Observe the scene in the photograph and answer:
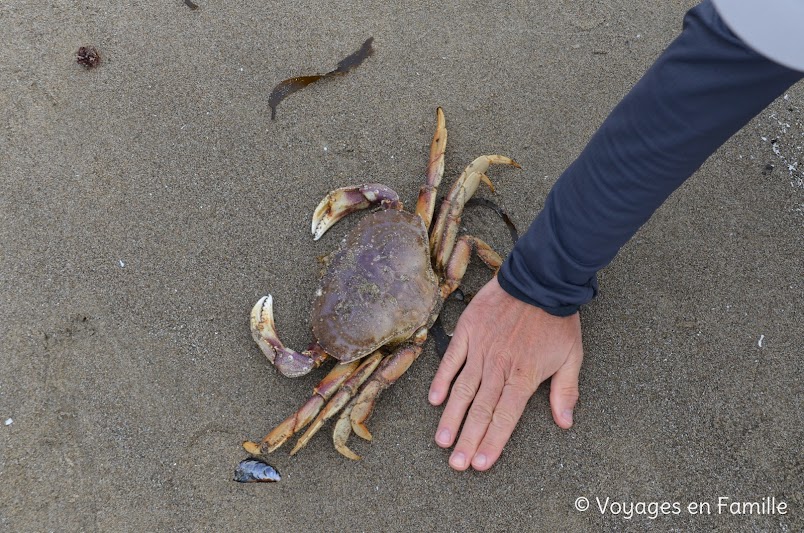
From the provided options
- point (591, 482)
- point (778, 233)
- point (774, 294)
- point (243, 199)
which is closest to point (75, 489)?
point (243, 199)

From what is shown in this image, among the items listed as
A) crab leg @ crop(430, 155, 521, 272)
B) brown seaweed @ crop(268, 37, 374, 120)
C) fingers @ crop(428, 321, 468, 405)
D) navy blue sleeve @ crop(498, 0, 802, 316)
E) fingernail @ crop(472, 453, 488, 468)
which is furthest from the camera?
brown seaweed @ crop(268, 37, 374, 120)

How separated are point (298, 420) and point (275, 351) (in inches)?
10.0

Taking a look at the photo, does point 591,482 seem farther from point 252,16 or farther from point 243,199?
point 252,16

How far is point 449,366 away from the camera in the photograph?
2.08 metres

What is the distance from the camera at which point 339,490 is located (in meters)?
1.99

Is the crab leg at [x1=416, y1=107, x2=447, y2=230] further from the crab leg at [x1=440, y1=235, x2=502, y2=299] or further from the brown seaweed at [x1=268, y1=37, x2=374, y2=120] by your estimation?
the brown seaweed at [x1=268, y1=37, x2=374, y2=120]

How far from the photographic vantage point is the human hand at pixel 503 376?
78.0 inches

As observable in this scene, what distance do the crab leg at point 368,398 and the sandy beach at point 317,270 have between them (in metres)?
0.09

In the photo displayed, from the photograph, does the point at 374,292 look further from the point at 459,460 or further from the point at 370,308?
the point at 459,460

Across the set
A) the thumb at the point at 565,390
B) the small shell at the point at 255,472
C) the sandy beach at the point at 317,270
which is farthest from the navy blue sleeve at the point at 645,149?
the small shell at the point at 255,472

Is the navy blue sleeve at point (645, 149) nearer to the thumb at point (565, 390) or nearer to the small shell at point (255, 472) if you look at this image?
the thumb at point (565, 390)

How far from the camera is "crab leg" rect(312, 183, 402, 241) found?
2.22 metres

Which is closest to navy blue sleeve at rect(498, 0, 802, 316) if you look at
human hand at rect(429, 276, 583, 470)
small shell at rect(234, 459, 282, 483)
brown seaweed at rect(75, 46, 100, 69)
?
human hand at rect(429, 276, 583, 470)

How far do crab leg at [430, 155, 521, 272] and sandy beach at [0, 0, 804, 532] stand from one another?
0.13 meters
